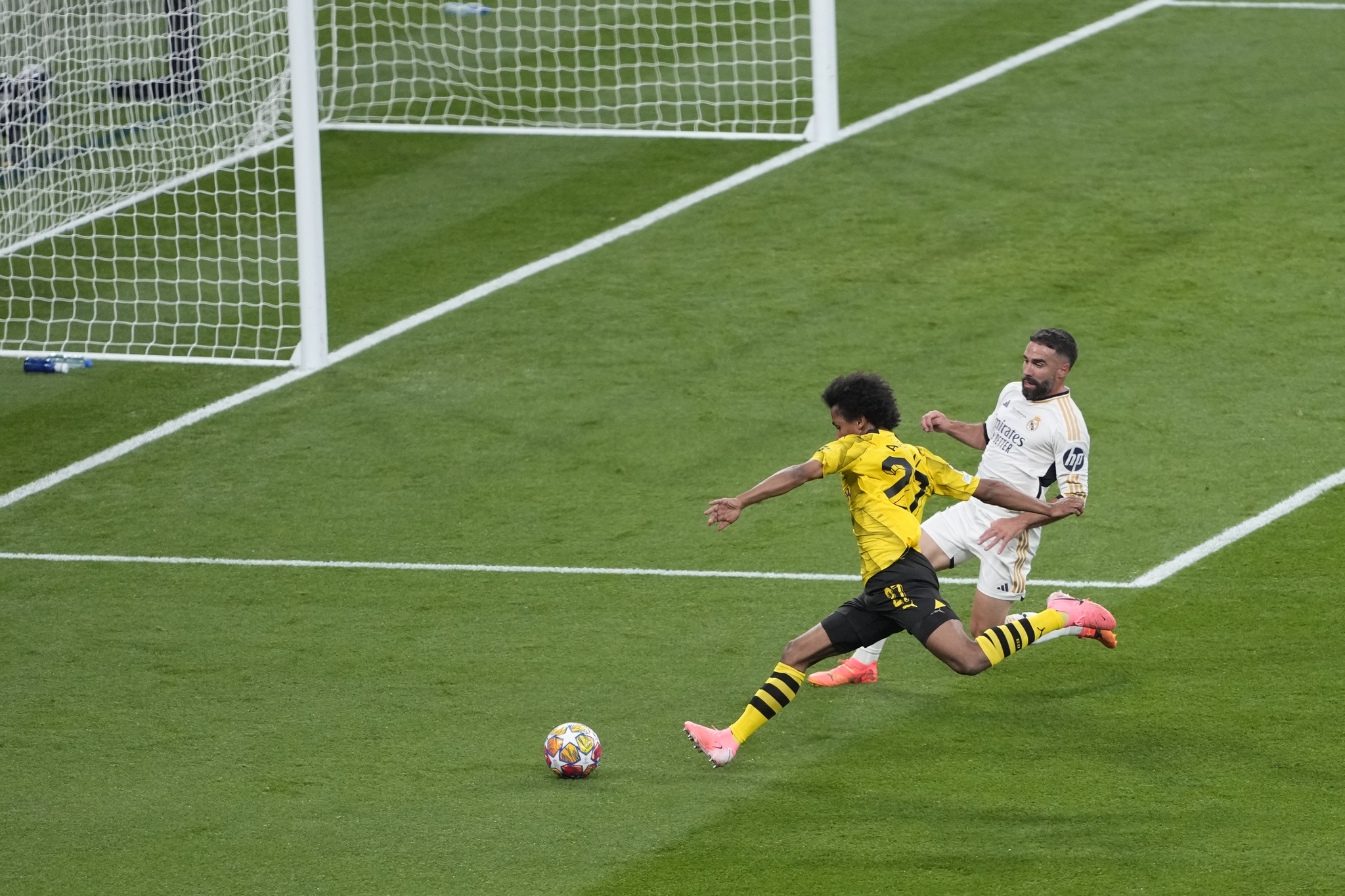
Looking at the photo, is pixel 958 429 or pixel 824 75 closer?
pixel 958 429

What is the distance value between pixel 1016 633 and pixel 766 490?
1.46 m

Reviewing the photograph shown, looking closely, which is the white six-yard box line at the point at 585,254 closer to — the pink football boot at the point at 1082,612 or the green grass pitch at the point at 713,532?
the green grass pitch at the point at 713,532

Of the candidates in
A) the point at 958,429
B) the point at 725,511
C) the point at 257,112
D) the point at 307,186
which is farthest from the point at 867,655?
the point at 257,112

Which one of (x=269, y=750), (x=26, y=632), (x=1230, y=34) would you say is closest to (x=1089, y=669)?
(x=269, y=750)

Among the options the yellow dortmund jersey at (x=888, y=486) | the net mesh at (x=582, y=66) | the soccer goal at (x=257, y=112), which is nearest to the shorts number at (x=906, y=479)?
the yellow dortmund jersey at (x=888, y=486)

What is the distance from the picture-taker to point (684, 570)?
10258mm

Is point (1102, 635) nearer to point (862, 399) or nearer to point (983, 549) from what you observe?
point (983, 549)

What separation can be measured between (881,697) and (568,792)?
1.68m

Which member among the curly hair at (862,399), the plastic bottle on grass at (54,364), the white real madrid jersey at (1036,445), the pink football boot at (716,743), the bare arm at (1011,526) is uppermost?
the curly hair at (862,399)

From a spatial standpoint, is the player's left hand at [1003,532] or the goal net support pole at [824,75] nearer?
the player's left hand at [1003,532]

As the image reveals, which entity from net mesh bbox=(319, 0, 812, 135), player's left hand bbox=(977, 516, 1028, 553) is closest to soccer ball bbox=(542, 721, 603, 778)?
player's left hand bbox=(977, 516, 1028, 553)

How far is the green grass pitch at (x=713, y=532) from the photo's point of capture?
7340 millimetres

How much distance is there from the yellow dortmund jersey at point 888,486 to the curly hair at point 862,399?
0.34 feet

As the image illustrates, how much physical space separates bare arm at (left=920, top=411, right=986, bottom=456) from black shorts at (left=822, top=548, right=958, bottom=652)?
72cm
